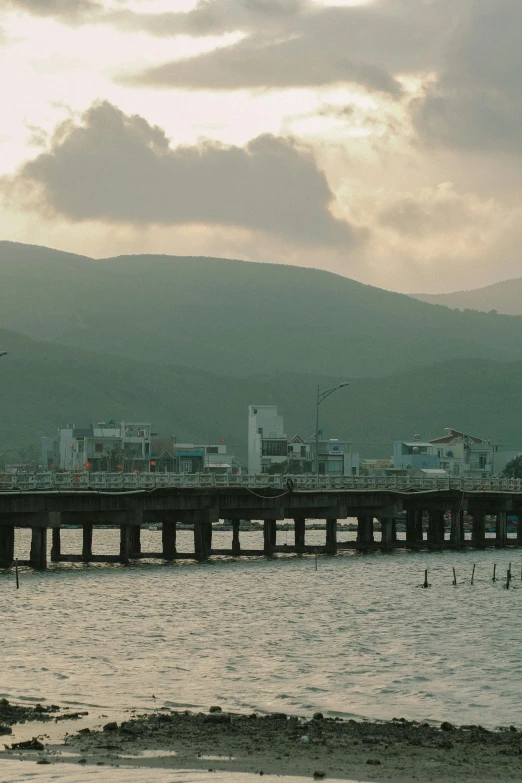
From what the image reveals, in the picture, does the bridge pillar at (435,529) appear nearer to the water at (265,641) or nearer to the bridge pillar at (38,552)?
the water at (265,641)

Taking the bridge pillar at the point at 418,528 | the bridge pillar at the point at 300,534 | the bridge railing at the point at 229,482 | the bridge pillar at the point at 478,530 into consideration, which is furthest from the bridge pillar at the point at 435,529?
the bridge pillar at the point at 300,534

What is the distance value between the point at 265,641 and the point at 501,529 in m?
75.4

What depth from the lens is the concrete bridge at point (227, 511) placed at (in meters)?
80.1

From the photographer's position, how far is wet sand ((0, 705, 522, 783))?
92.0ft

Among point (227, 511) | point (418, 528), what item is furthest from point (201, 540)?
point (418, 528)

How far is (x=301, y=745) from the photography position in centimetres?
3056

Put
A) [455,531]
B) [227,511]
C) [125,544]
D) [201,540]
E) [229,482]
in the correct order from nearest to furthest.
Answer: [125,544]
[201,540]
[227,511]
[229,482]
[455,531]

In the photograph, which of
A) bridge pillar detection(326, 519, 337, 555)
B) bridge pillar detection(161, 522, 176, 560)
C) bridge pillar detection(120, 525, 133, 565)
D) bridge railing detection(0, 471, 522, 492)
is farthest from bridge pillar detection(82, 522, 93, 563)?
bridge pillar detection(326, 519, 337, 555)

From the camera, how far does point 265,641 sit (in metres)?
51.4

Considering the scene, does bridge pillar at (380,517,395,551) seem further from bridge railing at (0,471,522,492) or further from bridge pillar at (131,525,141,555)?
bridge pillar at (131,525,141,555)

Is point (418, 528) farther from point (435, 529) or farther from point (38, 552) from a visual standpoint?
point (38, 552)

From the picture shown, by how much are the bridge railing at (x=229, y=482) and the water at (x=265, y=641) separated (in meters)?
5.61

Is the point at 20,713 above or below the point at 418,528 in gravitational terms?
below

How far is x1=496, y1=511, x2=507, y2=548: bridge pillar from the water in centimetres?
3598
